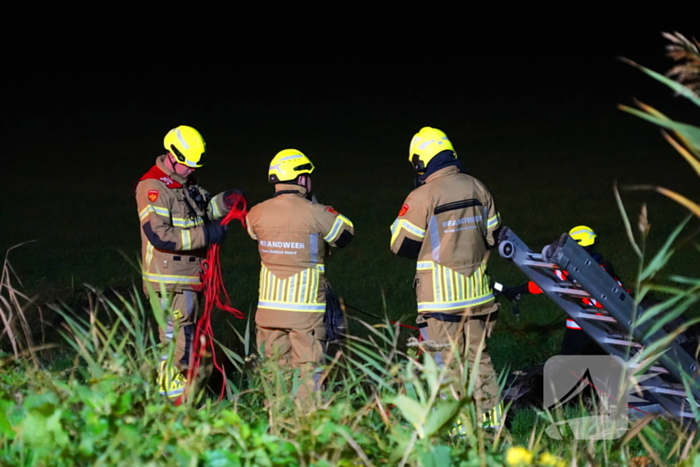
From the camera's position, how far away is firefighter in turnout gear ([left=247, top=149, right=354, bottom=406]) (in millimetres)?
6258

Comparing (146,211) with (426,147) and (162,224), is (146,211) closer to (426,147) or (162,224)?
(162,224)

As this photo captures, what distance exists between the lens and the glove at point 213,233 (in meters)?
6.65

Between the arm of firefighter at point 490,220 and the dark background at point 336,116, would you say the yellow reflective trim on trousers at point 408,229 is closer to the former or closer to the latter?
the arm of firefighter at point 490,220

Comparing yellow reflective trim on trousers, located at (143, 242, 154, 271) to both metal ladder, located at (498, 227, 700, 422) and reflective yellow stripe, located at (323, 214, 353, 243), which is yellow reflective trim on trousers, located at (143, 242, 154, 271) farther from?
metal ladder, located at (498, 227, 700, 422)

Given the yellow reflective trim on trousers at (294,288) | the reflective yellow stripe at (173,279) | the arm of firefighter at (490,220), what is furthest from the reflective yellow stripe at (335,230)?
the reflective yellow stripe at (173,279)

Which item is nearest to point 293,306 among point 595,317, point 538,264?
point 538,264

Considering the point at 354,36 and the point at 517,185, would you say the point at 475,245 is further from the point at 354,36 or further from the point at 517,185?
the point at 354,36

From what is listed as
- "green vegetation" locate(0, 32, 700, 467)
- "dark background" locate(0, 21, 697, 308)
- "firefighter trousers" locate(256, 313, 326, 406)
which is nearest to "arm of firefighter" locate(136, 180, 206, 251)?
"green vegetation" locate(0, 32, 700, 467)

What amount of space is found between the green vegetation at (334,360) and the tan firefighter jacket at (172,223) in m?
0.34

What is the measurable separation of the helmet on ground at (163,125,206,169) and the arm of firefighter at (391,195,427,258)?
156 cm

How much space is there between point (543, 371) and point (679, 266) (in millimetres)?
5698

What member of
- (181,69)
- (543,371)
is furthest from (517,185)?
(181,69)

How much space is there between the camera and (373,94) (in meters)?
39.3

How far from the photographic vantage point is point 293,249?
20.5 ft
